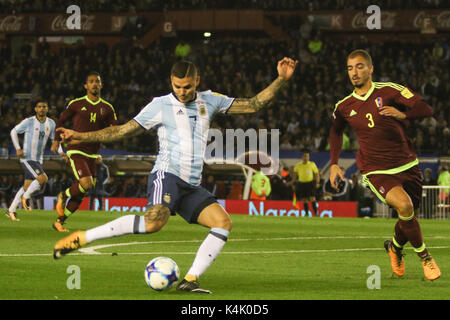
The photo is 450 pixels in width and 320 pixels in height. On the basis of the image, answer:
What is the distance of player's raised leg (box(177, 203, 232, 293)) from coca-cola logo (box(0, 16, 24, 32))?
36941 millimetres

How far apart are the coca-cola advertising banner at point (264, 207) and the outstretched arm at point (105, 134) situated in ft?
56.7

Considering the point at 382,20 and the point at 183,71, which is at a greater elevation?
the point at 382,20

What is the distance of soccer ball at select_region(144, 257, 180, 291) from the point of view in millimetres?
8453

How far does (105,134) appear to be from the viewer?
29.3 feet

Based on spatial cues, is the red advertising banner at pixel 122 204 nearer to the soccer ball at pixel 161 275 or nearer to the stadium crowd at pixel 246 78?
the stadium crowd at pixel 246 78

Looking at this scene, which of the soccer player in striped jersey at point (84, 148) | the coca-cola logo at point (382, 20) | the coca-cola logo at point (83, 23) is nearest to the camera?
the soccer player in striped jersey at point (84, 148)

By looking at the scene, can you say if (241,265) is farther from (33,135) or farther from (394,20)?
(394,20)

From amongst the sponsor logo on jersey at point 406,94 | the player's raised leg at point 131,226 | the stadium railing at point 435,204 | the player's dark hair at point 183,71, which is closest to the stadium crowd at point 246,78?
the stadium railing at point 435,204

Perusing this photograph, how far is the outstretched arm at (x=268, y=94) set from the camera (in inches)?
339

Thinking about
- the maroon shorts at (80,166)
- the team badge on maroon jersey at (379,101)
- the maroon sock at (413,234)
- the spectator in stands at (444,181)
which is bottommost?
the spectator in stands at (444,181)

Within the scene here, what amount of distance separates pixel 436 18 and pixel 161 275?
32.5 m

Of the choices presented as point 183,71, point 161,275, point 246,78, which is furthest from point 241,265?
point 246,78

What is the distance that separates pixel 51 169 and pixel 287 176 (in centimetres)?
796

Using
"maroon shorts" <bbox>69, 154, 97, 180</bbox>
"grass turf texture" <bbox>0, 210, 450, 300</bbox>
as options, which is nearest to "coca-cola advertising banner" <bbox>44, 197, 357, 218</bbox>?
"grass turf texture" <bbox>0, 210, 450, 300</bbox>
